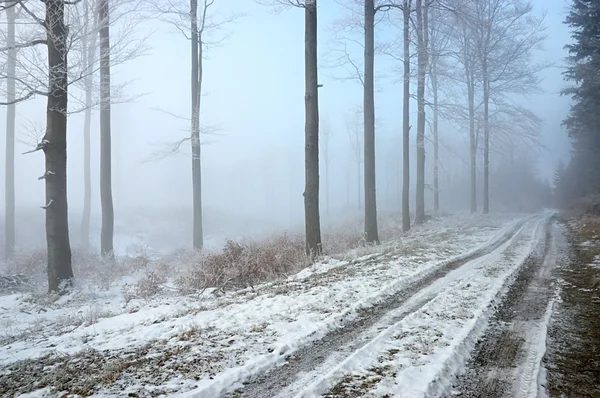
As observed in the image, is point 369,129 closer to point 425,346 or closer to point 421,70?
point 421,70

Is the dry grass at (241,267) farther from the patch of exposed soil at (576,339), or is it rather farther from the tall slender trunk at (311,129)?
the patch of exposed soil at (576,339)

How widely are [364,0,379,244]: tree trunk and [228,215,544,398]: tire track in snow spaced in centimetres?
516

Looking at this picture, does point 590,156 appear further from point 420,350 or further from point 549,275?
point 420,350

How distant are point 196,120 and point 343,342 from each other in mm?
13074

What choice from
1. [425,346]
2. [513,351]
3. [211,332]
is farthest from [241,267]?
[513,351]

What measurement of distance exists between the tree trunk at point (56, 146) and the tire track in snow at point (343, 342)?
6.97 m

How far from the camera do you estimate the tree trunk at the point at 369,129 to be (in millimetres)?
12000

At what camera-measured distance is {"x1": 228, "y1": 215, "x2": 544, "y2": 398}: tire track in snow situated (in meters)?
2.86

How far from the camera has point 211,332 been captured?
4.06 m

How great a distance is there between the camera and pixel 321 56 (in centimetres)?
1392

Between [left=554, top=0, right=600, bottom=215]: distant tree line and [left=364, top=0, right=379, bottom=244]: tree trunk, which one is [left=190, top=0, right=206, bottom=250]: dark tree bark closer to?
[left=364, top=0, right=379, bottom=244]: tree trunk

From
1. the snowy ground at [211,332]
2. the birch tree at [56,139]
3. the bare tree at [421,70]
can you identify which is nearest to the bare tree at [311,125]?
the snowy ground at [211,332]

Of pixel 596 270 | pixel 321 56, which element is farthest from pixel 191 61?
pixel 596 270

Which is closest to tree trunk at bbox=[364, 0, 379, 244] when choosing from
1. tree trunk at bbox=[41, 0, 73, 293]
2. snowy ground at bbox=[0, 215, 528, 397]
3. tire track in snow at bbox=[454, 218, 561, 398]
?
snowy ground at bbox=[0, 215, 528, 397]
